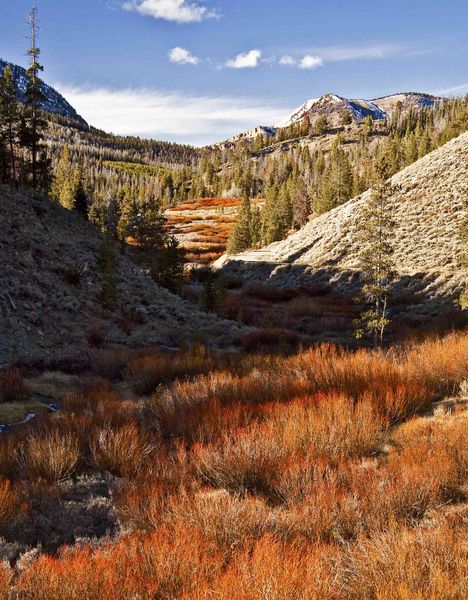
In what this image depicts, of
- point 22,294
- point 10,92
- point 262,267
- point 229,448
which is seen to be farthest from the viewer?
point 262,267

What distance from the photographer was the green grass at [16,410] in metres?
8.07

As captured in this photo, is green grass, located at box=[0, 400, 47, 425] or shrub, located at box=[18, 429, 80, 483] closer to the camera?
shrub, located at box=[18, 429, 80, 483]

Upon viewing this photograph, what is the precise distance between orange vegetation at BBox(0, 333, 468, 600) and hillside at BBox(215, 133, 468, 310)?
22.9m

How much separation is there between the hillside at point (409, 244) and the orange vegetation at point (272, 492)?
75.0 feet

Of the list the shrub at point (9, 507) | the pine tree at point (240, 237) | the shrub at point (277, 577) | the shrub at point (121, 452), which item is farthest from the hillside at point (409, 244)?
the shrub at point (9, 507)

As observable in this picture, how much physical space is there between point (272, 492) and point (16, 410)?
21.9 ft

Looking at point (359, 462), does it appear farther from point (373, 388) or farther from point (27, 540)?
point (27, 540)

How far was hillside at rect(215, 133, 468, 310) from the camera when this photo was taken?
102 ft

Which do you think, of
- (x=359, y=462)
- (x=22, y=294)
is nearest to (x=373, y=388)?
(x=359, y=462)

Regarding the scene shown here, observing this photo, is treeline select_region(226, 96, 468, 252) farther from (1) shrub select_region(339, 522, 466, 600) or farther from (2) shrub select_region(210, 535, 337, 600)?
(2) shrub select_region(210, 535, 337, 600)

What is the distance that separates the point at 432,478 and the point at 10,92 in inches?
1608

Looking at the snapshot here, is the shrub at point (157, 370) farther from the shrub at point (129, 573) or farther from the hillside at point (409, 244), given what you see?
the hillside at point (409, 244)

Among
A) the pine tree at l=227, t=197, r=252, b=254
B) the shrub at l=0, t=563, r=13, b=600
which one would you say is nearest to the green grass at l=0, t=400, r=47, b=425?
the shrub at l=0, t=563, r=13, b=600

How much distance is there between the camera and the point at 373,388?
6.47m
